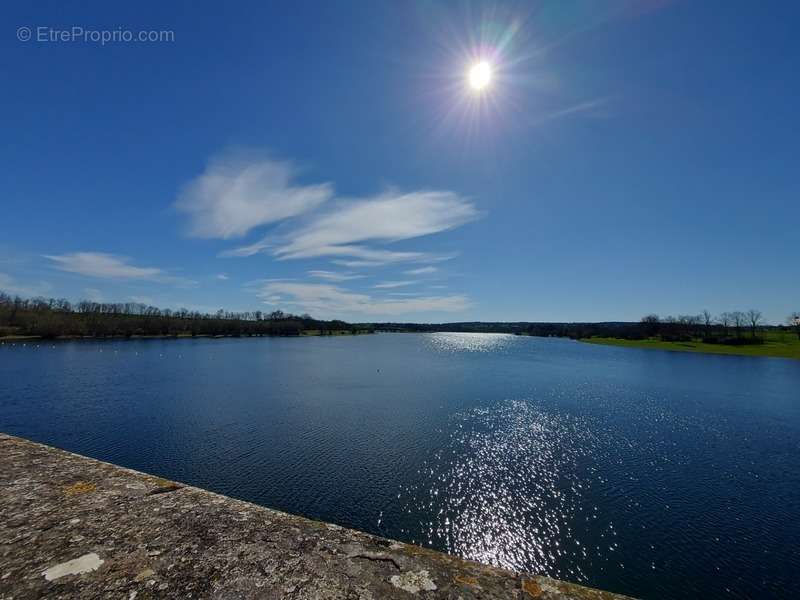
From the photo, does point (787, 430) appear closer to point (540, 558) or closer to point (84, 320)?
point (540, 558)

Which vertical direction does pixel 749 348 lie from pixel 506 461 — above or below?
above

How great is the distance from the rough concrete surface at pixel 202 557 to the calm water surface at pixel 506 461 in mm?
14700

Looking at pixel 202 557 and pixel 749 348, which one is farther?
pixel 749 348

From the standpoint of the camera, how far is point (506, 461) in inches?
942

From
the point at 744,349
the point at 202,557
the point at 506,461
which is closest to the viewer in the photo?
the point at 202,557

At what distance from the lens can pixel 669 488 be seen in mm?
20281

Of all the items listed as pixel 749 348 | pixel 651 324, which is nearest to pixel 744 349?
pixel 749 348

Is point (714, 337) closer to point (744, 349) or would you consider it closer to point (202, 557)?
point (744, 349)

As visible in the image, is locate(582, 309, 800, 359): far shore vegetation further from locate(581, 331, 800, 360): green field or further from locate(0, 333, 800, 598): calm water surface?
locate(0, 333, 800, 598): calm water surface

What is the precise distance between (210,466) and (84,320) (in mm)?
186299

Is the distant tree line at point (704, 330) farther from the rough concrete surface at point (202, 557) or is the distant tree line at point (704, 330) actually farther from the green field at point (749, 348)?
the rough concrete surface at point (202, 557)

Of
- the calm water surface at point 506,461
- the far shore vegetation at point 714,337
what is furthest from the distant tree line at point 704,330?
the calm water surface at point 506,461

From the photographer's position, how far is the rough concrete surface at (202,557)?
2303 mm

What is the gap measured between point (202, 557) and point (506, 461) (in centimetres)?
2462
